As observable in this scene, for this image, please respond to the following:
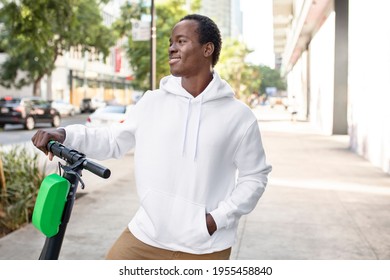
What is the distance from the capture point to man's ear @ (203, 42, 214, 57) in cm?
242

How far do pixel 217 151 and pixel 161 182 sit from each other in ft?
0.77

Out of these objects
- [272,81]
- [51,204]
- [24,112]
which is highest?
[272,81]

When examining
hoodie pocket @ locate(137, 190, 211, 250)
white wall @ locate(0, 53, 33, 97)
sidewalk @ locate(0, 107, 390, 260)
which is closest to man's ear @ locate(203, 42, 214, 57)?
hoodie pocket @ locate(137, 190, 211, 250)

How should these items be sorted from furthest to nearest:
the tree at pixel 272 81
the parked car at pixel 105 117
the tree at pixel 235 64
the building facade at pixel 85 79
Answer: the tree at pixel 272 81, the tree at pixel 235 64, the building facade at pixel 85 79, the parked car at pixel 105 117

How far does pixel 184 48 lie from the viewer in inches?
93.5

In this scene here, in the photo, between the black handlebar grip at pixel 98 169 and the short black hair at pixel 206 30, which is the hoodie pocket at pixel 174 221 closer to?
the black handlebar grip at pixel 98 169

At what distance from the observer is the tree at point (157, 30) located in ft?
122

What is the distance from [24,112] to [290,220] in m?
22.0

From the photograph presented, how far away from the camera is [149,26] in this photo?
1841 centimetres

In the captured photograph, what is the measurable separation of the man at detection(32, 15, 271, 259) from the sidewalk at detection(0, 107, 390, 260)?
345cm

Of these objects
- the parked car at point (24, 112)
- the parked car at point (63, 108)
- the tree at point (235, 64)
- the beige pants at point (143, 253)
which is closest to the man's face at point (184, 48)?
the beige pants at point (143, 253)

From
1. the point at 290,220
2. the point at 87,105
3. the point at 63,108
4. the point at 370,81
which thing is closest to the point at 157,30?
the point at 63,108

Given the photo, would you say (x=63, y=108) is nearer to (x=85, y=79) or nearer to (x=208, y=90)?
(x=85, y=79)
